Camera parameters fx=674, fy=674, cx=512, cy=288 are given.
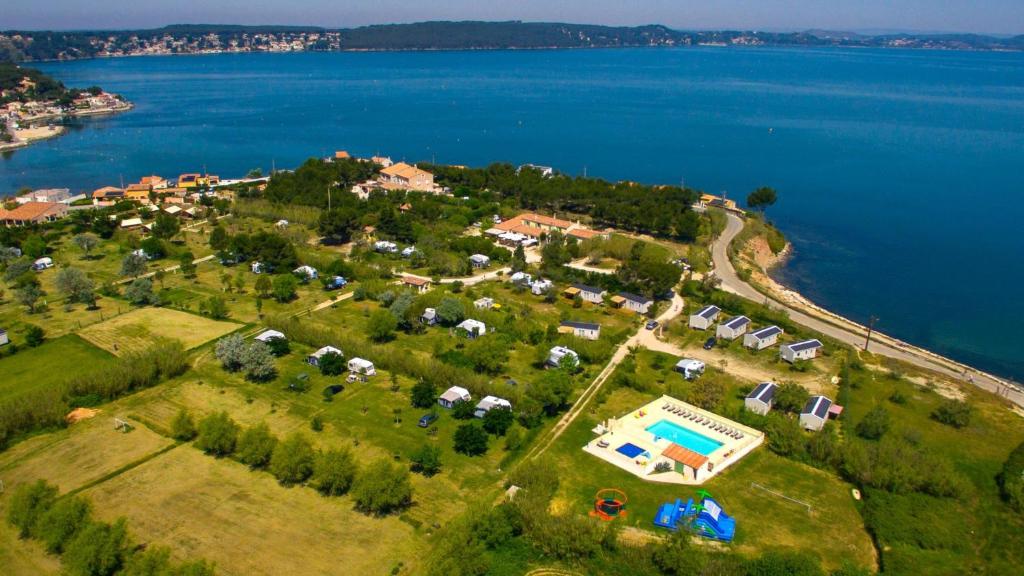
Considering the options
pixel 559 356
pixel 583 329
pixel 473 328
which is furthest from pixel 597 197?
pixel 559 356

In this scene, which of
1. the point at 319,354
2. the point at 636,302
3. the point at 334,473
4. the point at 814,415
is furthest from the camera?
the point at 636,302

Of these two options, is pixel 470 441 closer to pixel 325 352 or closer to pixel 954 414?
pixel 325 352

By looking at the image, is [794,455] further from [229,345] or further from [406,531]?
[229,345]

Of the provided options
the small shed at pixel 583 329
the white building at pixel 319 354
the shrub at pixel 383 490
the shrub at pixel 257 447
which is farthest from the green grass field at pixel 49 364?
the small shed at pixel 583 329

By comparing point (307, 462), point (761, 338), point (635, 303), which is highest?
point (761, 338)

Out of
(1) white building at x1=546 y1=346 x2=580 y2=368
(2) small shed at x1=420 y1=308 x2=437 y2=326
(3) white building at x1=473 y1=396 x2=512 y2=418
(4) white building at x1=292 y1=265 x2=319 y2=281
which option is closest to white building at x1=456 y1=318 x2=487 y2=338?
(2) small shed at x1=420 y1=308 x2=437 y2=326
